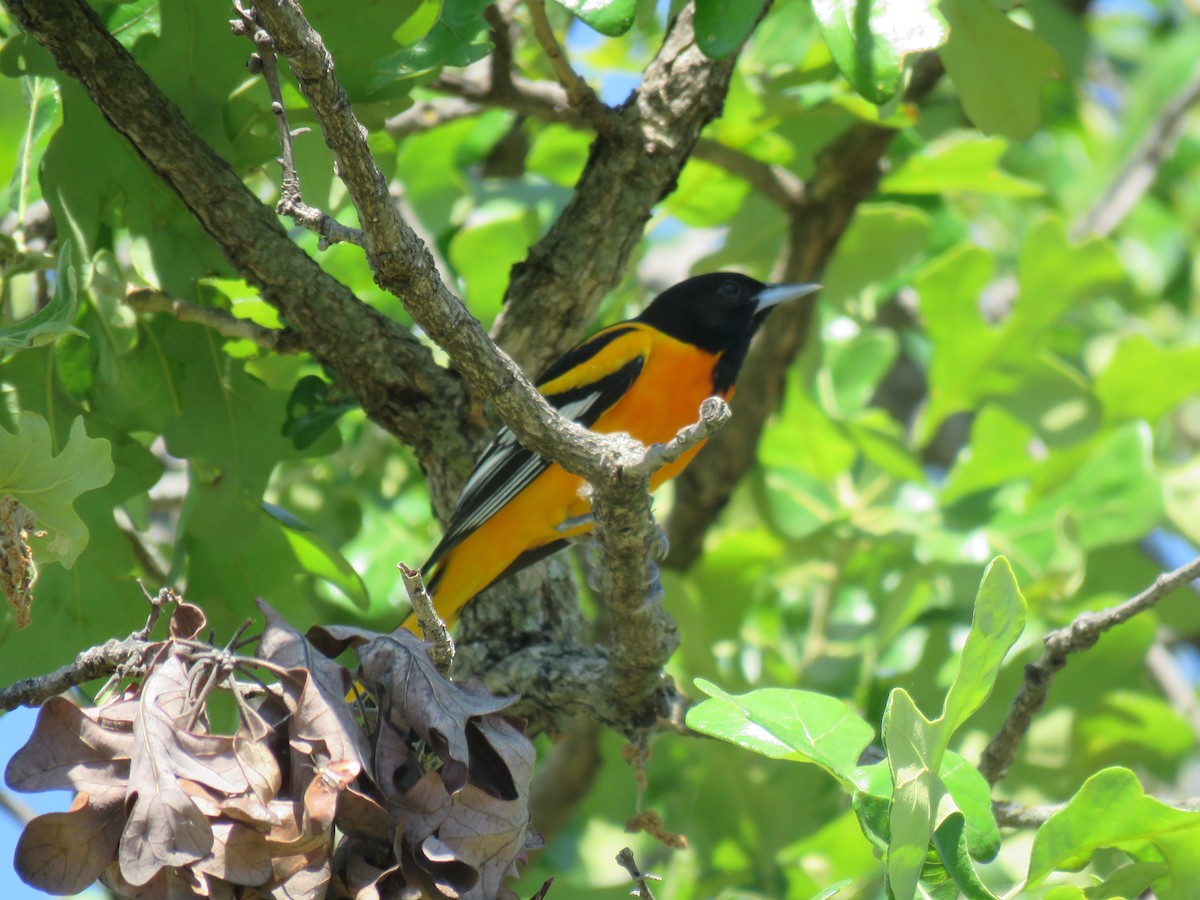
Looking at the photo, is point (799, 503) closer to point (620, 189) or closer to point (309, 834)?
point (620, 189)

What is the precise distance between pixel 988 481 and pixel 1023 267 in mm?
862

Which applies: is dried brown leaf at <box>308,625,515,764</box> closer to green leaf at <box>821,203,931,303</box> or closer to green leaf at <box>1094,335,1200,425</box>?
green leaf at <box>821,203,931,303</box>

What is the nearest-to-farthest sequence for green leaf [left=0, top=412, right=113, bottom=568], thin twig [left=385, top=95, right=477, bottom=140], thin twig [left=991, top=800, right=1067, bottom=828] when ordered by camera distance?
1. green leaf [left=0, top=412, right=113, bottom=568]
2. thin twig [left=991, top=800, right=1067, bottom=828]
3. thin twig [left=385, top=95, right=477, bottom=140]

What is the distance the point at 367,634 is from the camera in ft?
6.58

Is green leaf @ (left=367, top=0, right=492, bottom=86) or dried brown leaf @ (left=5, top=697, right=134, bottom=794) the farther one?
green leaf @ (left=367, top=0, right=492, bottom=86)

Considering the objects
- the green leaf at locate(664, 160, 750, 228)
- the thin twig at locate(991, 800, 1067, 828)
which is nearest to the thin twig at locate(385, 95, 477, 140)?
the green leaf at locate(664, 160, 750, 228)

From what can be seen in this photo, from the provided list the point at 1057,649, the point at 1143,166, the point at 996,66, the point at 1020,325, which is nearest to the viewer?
the point at 1057,649

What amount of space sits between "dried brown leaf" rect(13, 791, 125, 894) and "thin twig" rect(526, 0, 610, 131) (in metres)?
2.18

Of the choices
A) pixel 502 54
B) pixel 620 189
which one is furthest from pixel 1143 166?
pixel 620 189

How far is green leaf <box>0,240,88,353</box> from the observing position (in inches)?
93.4

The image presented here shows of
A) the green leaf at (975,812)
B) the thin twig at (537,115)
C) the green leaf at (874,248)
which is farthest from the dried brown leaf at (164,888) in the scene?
the green leaf at (874,248)

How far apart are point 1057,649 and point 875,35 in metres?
1.31

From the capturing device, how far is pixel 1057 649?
2615 mm

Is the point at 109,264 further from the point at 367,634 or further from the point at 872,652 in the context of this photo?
the point at 872,652
